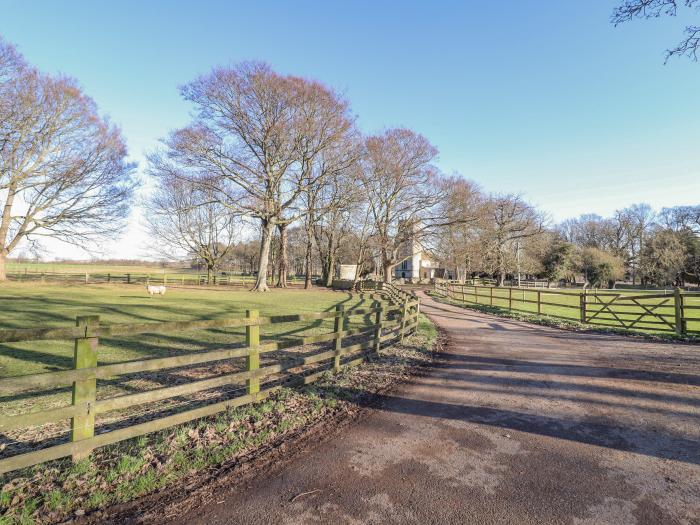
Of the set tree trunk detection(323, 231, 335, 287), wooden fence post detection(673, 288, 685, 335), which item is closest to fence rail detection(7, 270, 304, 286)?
tree trunk detection(323, 231, 335, 287)

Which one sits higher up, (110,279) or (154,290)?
(110,279)

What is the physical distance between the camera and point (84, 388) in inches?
142

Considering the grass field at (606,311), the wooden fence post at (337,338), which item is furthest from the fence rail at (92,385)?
the grass field at (606,311)

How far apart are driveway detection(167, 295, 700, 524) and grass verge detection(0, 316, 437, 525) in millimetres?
599

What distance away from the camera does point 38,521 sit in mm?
2801

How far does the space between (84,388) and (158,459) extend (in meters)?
1.00

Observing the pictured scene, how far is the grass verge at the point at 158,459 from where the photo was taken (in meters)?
3.01

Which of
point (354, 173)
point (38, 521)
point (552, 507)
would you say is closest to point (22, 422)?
point (38, 521)

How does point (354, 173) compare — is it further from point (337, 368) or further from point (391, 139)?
point (337, 368)

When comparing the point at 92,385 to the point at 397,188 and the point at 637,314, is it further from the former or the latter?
the point at 397,188

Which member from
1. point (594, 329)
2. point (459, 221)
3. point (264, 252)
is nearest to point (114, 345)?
point (594, 329)

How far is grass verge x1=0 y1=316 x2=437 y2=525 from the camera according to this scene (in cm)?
301

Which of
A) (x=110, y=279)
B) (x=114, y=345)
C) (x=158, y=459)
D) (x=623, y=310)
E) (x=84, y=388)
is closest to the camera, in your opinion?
(x=84, y=388)

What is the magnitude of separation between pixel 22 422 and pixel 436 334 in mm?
10480
